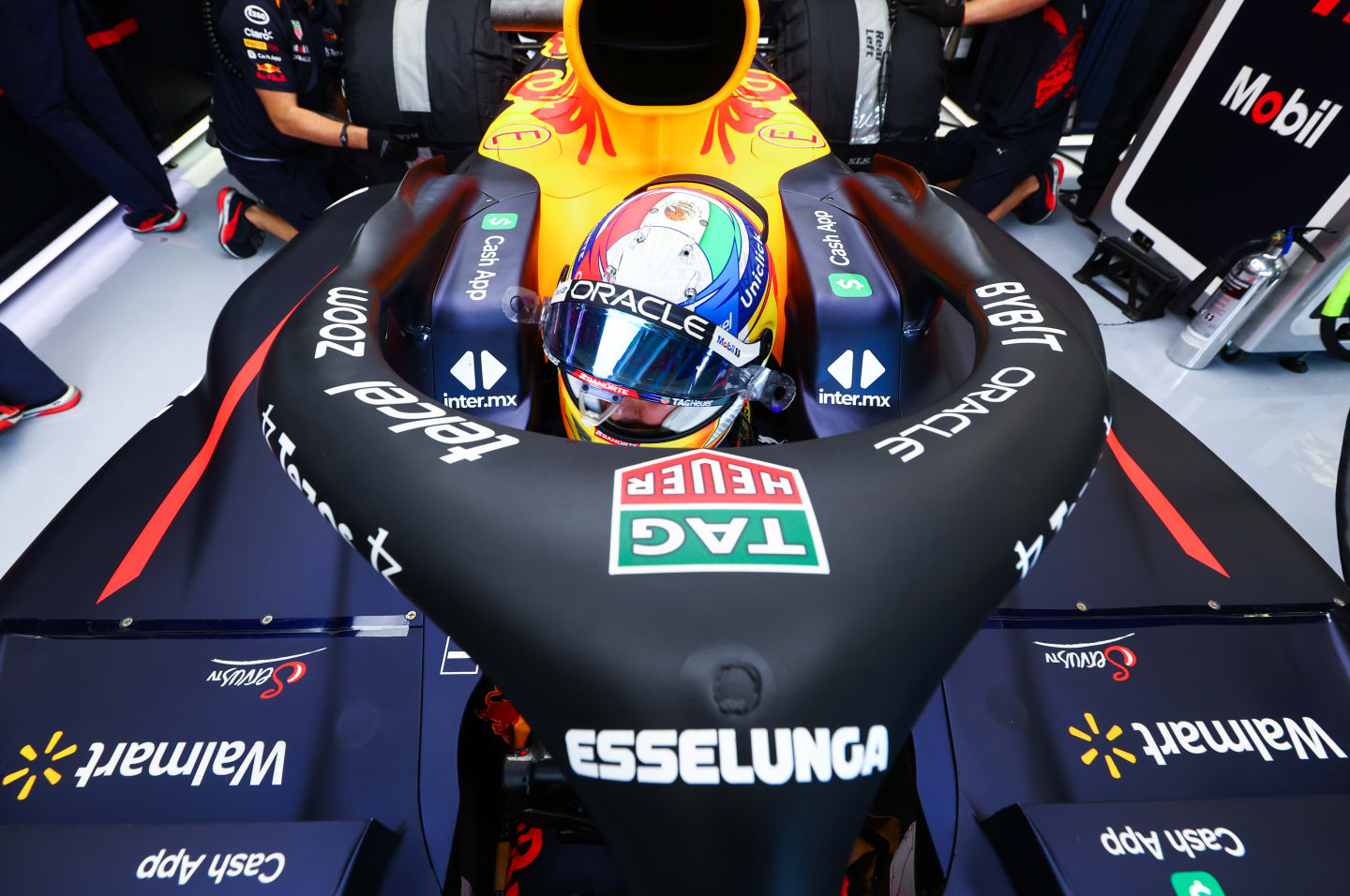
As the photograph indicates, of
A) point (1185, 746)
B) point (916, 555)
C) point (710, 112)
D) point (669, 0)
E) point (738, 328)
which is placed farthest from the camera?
point (710, 112)

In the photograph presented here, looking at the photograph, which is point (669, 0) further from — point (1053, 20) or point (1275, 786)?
point (1053, 20)

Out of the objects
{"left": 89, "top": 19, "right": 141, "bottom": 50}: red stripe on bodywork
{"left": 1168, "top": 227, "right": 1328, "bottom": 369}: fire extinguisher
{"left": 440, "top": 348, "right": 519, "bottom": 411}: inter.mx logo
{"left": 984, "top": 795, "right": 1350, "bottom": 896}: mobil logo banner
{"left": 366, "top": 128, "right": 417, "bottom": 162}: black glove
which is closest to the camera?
{"left": 984, "top": 795, "right": 1350, "bottom": 896}: mobil logo banner

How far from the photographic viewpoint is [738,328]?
114 cm

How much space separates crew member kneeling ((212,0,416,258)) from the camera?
Answer: 2459mm

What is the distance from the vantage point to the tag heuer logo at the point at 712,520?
0.51 m

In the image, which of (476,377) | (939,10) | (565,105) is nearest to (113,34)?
(565,105)

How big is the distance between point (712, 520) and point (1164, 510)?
1241 mm

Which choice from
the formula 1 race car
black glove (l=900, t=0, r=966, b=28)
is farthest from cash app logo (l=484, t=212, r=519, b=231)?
black glove (l=900, t=0, r=966, b=28)

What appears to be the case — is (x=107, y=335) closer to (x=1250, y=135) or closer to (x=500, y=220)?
(x=500, y=220)

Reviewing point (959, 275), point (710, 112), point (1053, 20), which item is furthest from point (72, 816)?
point (1053, 20)

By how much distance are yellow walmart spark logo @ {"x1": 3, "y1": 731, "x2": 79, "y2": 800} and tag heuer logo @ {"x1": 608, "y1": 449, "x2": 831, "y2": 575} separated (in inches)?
37.4

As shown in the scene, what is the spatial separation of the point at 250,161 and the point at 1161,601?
3.39 meters

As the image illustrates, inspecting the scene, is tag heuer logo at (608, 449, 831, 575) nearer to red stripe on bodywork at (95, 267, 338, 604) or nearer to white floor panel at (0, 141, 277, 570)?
red stripe on bodywork at (95, 267, 338, 604)

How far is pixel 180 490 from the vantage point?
133 centimetres
